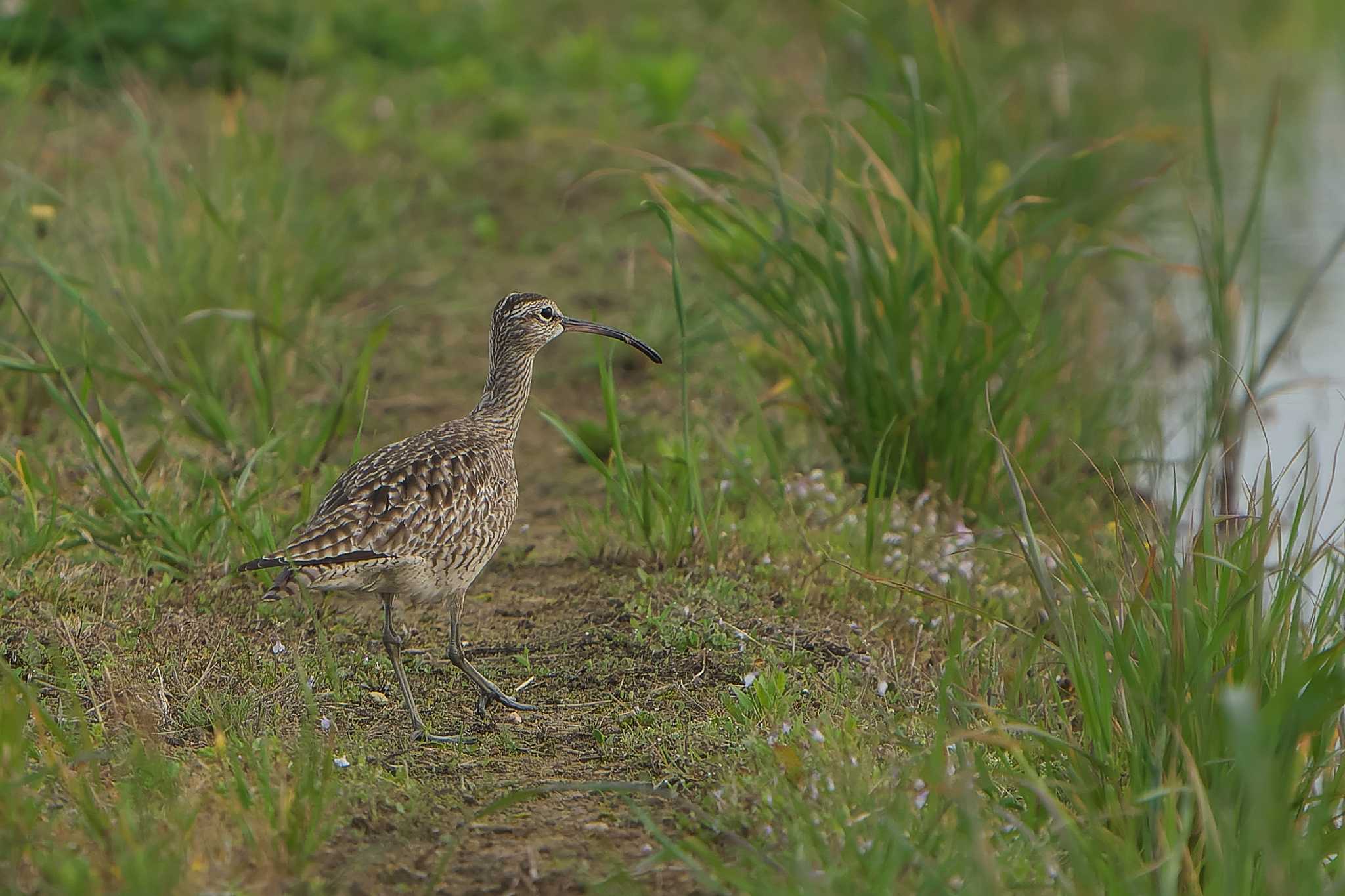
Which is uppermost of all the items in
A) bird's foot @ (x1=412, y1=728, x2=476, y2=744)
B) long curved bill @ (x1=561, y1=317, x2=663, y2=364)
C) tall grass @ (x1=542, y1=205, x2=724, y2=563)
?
long curved bill @ (x1=561, y1=317, x2=663, y2=364)

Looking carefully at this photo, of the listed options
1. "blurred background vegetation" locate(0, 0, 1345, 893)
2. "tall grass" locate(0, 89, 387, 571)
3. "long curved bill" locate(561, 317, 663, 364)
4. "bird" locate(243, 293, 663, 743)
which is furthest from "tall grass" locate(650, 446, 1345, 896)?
Answer: "tall grass" locate(0, 89, 387, 571)

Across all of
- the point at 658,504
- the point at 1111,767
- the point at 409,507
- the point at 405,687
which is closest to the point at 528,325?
the point at 658,504

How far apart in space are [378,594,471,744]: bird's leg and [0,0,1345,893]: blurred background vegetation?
158mm

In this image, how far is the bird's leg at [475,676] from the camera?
4.81m

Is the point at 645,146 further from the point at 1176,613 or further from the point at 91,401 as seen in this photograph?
the point at 1176,613

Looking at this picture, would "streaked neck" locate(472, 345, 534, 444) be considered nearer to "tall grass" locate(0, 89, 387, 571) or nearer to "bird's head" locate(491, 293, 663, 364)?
"bird's head" locate(491, 293, 663, 364)

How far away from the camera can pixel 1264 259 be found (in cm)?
1022

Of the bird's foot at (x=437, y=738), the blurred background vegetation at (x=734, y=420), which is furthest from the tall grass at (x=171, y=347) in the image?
the bird's foot at (x=437, y=738)

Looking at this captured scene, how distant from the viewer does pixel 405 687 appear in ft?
15.4

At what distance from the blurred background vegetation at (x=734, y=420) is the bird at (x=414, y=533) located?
25 cm

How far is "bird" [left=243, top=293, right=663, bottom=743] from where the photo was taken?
4.69 meters

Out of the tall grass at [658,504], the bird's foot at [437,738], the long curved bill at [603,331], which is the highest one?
the long curved bill at [603,331]

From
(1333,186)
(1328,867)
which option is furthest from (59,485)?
(1333,186)

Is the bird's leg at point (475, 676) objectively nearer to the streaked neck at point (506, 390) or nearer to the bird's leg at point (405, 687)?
the bird's leg at point (405, 687)
